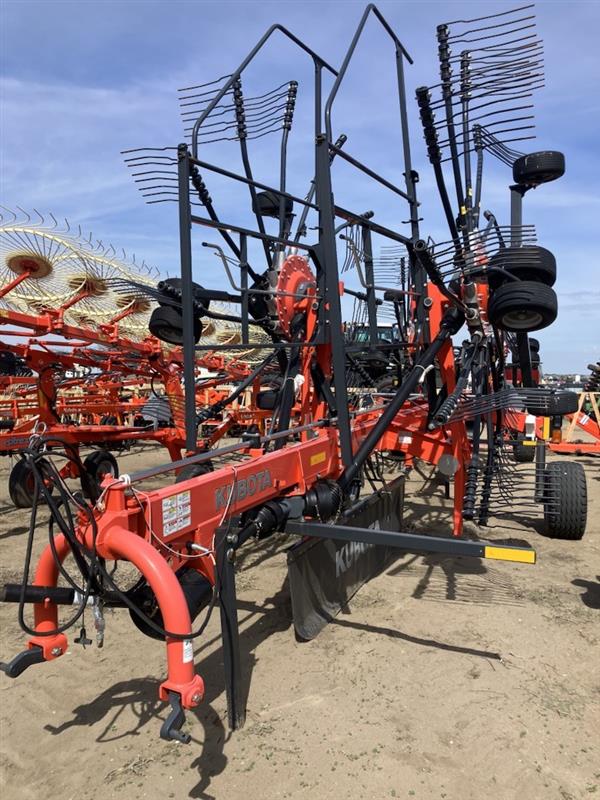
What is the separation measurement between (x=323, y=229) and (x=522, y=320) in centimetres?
130

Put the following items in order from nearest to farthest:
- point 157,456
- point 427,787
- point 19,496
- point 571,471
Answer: point 427,787 < point 571,471 < point 19,496 < point 157,456

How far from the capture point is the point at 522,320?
3.64m

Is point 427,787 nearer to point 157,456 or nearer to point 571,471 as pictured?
point 571,471

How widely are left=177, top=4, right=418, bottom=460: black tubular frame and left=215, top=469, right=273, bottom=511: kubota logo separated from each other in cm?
36

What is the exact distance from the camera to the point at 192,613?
8.61ft

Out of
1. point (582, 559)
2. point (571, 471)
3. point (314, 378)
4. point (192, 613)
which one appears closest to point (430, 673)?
point (192, 613)

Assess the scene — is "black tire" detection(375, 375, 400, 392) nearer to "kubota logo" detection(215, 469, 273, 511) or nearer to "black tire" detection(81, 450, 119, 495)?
"black tire" detection(81, 450, 119, 495)

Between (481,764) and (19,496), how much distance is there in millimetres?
6302

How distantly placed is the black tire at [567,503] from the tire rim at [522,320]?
7.88ft

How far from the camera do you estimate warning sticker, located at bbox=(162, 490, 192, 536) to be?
2.60 m

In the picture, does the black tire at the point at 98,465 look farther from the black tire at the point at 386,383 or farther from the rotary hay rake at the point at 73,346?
the black tire at the point at 386,383

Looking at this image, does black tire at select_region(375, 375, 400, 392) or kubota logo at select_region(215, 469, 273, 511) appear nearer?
kubota logo at select_region(215, 469, 273, 511)

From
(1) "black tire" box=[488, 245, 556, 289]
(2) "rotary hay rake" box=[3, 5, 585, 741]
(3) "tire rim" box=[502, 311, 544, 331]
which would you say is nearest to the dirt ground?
(2) "rotary hay rake" box=[3, 5, 585, 741]

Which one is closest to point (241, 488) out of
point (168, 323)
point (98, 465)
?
point (168, 323)
